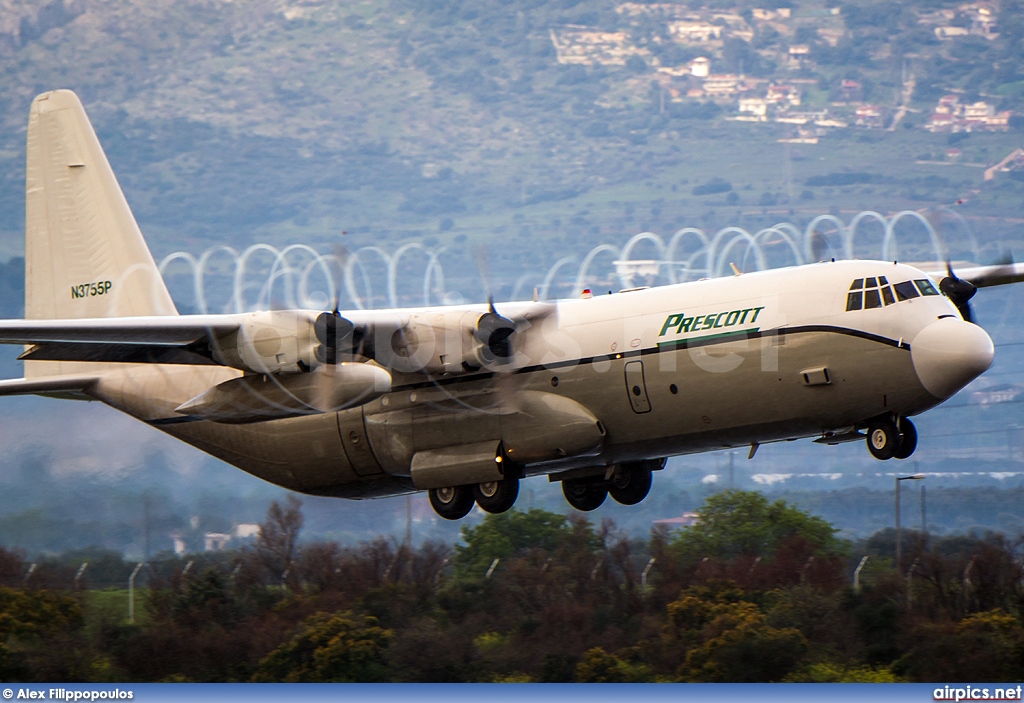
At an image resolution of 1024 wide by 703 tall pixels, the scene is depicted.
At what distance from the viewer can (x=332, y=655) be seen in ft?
106

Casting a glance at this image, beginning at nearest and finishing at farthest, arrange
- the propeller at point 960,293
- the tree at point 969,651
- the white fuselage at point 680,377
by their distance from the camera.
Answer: the white fuselage at point 680,377, the propeller at point 960,293, the tree at point 969,651

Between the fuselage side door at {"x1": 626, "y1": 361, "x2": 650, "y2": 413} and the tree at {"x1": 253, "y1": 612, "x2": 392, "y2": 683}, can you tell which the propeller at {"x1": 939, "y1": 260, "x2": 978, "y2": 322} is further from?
the tree at {"x1": 253, "y1": 612, "x2": 392, "y2": 683}

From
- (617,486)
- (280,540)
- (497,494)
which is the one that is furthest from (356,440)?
(280,540)

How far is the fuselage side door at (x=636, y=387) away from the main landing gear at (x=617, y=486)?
118 inches

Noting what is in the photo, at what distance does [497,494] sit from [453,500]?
80 centimetres

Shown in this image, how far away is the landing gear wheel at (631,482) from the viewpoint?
2220 centimetres

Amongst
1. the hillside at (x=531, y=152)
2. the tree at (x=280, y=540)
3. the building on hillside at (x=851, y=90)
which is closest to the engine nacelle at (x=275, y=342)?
the tree at (x=280, y=540)

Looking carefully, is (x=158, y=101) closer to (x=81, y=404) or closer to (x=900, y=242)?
(x=900, y=242)

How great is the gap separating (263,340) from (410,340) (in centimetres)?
217

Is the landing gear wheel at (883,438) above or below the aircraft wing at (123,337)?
below

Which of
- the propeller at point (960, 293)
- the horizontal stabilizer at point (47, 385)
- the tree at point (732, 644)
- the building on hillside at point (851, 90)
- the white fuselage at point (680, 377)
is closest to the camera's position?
the white fuselage at point (680, 377)

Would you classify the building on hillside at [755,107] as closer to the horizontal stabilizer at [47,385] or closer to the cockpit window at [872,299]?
the horizontal stabilizer at [47,385]

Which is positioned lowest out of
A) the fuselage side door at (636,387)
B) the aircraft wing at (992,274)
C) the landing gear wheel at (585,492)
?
the landing gear wheel at (585,492)

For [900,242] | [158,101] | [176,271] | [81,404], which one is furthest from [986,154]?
[81,404]
